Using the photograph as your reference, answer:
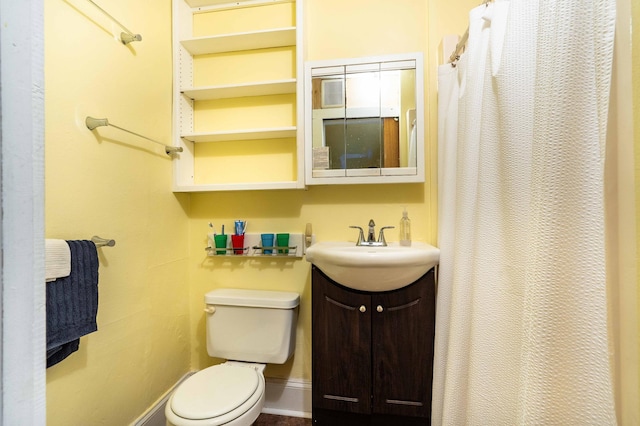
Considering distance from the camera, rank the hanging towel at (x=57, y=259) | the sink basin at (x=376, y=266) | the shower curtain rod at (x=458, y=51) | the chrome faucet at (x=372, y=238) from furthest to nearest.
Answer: the chrome faucet at (x=372, y=238)
the shower curtain rod at (x=458, y=51)
the sink basin at (x=376, y=266)
the hanging towel at (x=57, y=259)

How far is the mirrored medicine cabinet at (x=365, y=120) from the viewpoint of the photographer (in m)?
1.42

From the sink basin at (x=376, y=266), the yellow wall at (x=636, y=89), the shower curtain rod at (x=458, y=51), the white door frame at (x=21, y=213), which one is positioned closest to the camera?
the white door frame at (x=21, y=213)

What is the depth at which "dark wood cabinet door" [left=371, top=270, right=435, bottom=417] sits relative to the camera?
1.21 metres

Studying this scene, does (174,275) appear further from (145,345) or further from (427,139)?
(427,139)

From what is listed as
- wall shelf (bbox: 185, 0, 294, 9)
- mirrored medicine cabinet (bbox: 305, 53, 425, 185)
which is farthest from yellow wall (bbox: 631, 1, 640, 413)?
wall shelf (bbox: 185, 0, 294, 9)

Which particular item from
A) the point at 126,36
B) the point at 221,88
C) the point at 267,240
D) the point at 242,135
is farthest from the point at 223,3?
the point at 267,240

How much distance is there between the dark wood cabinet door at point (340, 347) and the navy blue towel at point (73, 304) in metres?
0.84

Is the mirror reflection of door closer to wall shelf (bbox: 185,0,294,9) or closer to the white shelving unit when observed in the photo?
the white shelving unit

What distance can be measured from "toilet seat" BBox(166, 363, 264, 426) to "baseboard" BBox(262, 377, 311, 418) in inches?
14.4

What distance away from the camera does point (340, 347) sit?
126 cm

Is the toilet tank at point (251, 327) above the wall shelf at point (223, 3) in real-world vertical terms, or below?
below

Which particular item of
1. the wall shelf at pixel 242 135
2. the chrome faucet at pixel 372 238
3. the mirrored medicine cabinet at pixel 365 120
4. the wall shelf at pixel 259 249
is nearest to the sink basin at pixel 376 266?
the chrome faucet at pixel 372 238

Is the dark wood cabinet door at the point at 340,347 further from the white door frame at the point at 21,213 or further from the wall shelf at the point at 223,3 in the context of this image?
the wall shelf at the point at 223,3

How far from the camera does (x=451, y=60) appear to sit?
1.36 metres
